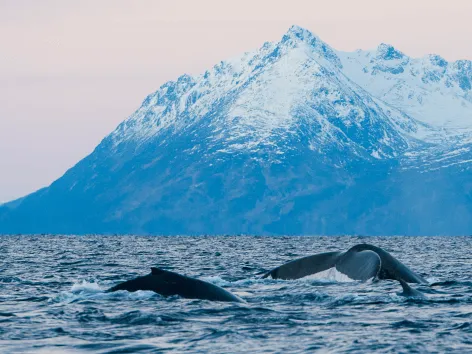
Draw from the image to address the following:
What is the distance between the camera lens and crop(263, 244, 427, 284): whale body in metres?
27.5

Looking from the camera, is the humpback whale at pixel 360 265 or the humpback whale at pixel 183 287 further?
the humpback whale at pixel 360 265

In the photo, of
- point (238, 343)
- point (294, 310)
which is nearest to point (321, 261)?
point (294, 310)

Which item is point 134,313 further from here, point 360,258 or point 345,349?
point 360,258

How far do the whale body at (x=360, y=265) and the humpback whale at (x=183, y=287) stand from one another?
5620mm

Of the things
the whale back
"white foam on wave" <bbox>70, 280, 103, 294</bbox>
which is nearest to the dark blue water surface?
"white foam on wave" <bbox>70, 280, 103, 294</bbox>

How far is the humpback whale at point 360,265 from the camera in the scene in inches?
1081

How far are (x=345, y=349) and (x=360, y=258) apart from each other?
11684 millimetres

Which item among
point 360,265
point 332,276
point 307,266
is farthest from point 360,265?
point 307,266

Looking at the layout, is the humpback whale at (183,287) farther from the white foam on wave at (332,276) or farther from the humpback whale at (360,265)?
the humpback whale at (360,265)

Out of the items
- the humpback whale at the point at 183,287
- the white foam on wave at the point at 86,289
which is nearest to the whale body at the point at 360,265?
the humpback whale at the point at 183,287

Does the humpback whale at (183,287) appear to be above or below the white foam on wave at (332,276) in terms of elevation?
above

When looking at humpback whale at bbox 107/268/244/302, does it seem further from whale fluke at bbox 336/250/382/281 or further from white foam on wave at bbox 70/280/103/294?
whale fluke at bbox 336/250/382/281

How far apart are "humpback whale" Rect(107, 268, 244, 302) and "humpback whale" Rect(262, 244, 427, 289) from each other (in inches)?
221

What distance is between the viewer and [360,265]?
27844mm
